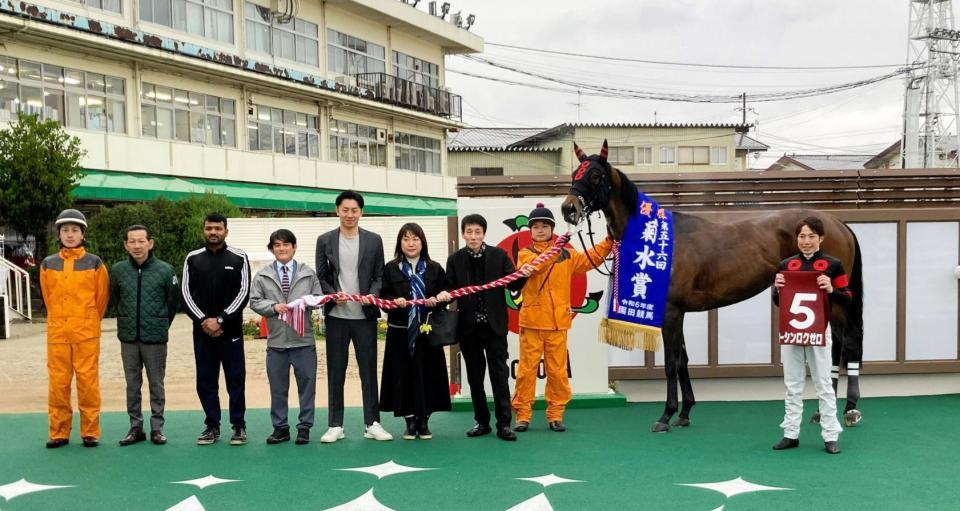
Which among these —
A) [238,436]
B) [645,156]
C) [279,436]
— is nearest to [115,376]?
[238,436]

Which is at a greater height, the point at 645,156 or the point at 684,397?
the point at 645,156

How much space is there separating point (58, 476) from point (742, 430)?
15.6ft

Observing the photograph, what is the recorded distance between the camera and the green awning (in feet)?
67.4

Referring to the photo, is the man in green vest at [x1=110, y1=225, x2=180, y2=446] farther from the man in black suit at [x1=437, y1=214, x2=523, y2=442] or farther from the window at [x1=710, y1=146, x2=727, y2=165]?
the window at [x1=710, y1=146, x2=727, y2=165]

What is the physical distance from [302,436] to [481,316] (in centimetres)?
156

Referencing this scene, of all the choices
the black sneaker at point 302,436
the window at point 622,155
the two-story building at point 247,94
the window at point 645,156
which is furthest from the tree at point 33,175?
the window at point 645,156

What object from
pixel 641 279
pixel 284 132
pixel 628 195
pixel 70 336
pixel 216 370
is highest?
pixel 284 132

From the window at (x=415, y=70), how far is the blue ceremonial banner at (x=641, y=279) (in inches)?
1070

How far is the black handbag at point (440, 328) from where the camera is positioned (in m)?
5.84

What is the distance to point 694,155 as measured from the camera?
130ft

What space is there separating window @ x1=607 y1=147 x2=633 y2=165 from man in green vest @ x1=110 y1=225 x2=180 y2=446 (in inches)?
1351

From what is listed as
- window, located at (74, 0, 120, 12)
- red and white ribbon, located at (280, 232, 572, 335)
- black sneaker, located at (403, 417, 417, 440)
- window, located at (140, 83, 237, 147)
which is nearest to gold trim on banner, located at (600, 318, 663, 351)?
red and white ribbon, located at (280, 232, 572, 335)

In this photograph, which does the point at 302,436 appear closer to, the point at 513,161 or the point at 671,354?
the point at 671,354

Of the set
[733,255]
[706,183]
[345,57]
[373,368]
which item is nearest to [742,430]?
[733,255]
